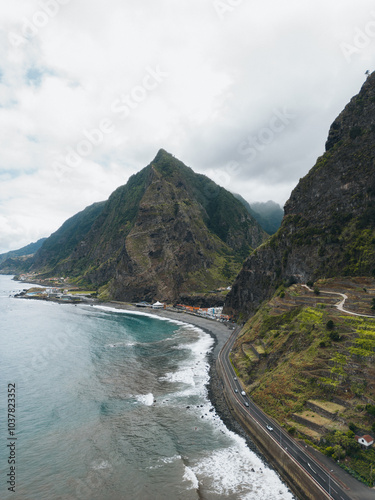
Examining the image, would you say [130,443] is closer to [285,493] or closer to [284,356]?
[285,493]

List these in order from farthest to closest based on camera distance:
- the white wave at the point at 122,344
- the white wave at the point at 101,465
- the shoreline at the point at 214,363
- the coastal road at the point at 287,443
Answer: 1. the white wave at the point at 122,344
2. the shoreline at the point at 214,363
3. the white wave at the point at 101,465
4. the coastal road at the point at 287,443

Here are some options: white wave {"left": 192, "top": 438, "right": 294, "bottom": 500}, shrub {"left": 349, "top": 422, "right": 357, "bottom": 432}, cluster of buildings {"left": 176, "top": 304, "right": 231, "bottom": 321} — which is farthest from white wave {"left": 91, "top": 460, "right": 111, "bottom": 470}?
cluster of buildings {"left": 176, "top": 304, "right": 231, "bottom": 321}

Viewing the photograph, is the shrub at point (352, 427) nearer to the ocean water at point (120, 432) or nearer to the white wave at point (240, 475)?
the white wave at point (240, 475)

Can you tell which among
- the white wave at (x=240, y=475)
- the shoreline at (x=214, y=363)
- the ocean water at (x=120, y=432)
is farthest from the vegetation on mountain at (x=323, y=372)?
the ocean water at (x=120, y=432)

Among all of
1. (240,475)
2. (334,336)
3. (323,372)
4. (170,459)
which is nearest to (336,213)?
(334,336)

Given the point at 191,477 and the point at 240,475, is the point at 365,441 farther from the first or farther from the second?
the point at 191,477

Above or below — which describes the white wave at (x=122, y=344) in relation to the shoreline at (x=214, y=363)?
below

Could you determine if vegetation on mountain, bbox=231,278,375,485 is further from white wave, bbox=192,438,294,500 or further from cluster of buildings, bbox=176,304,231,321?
cluster of buildings, bbox=176,304,231,321
